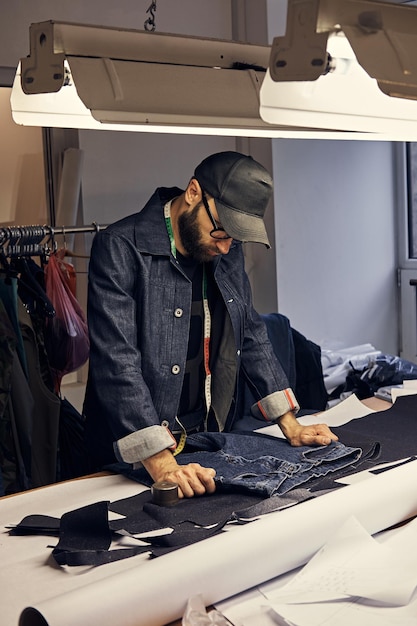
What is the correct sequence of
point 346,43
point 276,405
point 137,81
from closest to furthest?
point 346,43 < point 137,81 < point 276,405

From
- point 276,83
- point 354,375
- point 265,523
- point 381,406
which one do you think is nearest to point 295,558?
point 265,523

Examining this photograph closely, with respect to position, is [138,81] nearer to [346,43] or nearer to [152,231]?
[346,43]

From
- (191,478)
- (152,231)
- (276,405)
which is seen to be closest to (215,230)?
(152,231)

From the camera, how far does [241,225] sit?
2268 millimetres

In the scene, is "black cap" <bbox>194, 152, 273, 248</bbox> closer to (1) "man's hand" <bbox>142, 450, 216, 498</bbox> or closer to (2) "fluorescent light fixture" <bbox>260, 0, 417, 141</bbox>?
(1) "man's hand" <bbox>142, 450, 216, 498</bbox>

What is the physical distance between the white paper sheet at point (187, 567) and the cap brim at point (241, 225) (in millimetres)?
706

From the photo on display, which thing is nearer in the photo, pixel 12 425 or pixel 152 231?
pixel 152 231

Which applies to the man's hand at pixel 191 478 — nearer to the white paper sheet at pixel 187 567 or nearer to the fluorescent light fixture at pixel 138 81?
the white paper sheet at pixel 187 567

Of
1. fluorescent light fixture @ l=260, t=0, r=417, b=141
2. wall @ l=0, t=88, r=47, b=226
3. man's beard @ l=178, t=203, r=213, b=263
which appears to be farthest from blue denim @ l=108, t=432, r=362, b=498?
wall @ l=0, t=88, r=47, b=226

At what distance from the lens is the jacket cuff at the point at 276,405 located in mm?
2477

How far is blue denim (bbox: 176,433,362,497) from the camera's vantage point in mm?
1977

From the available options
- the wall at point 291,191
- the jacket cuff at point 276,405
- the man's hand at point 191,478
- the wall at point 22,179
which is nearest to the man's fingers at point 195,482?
the man's hand at point 191,478

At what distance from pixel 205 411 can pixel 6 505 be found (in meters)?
0.69

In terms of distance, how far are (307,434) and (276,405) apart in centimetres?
20
